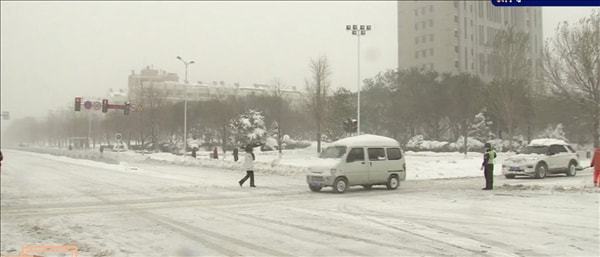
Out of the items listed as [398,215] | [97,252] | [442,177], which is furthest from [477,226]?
[442,177]

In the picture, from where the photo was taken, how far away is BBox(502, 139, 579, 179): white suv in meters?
24.5

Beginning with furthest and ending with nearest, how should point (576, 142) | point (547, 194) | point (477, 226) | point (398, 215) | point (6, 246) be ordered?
point (576, 142)
point (547, 194)
point (398, 215)
point (477, 226)
point (6, 246)

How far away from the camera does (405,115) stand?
63750mm

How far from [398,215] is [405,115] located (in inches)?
2042

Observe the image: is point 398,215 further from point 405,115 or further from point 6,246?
point 405,115

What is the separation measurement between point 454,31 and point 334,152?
305ft

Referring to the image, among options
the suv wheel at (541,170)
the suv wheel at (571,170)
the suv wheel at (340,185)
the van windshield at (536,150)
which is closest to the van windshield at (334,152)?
the suv wheel at (340,185)

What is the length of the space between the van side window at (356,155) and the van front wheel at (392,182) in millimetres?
1526

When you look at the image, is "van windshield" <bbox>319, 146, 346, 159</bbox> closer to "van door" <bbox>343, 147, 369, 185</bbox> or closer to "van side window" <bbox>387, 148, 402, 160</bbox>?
"van door" <bbox>343, 147, 369, 185</bbox>

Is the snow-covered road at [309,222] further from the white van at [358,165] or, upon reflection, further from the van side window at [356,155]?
the van side window at [356,155]

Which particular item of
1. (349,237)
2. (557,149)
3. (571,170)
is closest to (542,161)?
(557,149)

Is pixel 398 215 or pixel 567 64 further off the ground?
pixel 567 64

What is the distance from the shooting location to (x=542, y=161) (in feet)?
80.5

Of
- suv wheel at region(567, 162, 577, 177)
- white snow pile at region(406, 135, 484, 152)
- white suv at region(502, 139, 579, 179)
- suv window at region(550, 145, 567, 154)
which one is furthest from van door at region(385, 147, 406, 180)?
white snow pile at region(406, 135, 484, 152)
